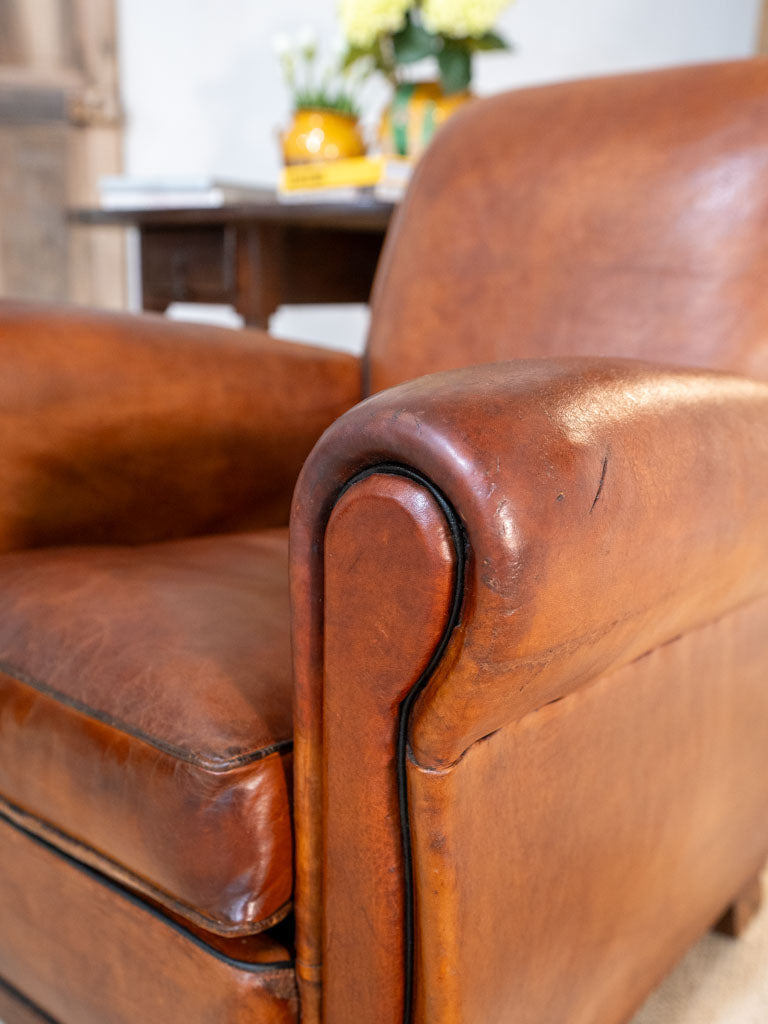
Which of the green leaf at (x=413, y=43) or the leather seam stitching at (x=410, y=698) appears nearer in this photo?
the leather seam stitching at (x=410, y=698)

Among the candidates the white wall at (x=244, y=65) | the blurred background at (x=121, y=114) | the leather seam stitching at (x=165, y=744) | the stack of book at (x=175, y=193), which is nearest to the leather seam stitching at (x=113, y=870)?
the leather seam stitching at (x=165, y=744)

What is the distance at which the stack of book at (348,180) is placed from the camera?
1654 millimetres

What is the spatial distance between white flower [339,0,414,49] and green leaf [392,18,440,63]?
21 millimetres

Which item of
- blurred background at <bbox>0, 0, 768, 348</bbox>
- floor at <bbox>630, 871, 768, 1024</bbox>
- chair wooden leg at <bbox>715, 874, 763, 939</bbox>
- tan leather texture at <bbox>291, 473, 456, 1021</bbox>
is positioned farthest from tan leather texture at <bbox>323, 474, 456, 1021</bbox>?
blurred background at <bbox>0, 0, 768, 348</bbox>

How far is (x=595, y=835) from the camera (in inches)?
26.4

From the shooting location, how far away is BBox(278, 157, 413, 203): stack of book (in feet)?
5.43

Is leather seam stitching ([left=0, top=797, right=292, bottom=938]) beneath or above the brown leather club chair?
beneath

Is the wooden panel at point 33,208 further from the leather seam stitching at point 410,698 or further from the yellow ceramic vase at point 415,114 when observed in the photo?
the leather seam stitching at point 410,698

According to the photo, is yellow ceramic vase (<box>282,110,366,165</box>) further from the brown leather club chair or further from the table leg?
the brown leather club chair

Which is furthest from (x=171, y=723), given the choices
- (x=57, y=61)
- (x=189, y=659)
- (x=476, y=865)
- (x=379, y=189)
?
(x=57, y=61)

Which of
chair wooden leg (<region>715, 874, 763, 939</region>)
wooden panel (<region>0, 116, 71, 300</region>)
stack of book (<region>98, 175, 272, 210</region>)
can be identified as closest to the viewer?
chair wooden leg (<region>715, 874, 763, 939</region>)

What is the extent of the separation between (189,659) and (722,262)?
2.12 feet

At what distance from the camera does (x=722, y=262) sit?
3.13ft

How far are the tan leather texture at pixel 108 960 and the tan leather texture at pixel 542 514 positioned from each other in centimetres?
6
